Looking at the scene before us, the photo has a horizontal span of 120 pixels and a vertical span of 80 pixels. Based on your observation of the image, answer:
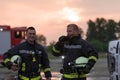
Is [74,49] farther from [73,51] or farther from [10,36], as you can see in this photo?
[10,36]

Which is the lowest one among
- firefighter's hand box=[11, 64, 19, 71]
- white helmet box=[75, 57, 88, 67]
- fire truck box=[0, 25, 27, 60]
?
firefighter's hand box=[11, 64, 19, 71]

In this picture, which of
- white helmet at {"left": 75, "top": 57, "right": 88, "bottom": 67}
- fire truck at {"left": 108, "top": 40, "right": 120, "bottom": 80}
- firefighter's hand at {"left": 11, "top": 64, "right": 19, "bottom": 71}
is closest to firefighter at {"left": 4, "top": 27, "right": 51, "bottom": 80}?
firefighter's hand at {"left": 11, "top": 64, "right": 19, "bottom": 71}

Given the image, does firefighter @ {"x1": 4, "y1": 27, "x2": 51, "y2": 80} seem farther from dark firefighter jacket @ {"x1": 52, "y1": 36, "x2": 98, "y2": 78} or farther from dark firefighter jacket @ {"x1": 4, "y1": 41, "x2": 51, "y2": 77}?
dark firefighter jacket @ {"x1": 52, "y1": 36, "x2": 98, "y2": 78}

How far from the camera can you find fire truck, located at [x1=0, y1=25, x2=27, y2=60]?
31.9 meters

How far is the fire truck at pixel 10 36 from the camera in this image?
31.9m

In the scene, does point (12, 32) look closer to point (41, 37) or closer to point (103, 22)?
point (41, 37)

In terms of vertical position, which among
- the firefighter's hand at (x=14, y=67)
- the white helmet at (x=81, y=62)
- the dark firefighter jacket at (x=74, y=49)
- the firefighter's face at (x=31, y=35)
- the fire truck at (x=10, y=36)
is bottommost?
the firefighter's hand at (x=14, y=67)

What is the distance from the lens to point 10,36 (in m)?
32.7

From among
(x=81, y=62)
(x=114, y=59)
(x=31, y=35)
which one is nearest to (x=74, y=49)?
(x=81, y=62)

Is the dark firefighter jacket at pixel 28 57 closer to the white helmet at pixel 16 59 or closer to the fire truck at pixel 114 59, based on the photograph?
the white helmet at pixel 16 59

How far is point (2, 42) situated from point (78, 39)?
2402 cm

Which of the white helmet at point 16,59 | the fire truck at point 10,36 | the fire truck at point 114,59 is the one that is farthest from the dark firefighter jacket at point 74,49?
the fire truck at point 10,36

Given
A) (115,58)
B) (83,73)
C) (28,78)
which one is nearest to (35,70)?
(28,78)

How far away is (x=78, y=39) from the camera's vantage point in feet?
28.2
